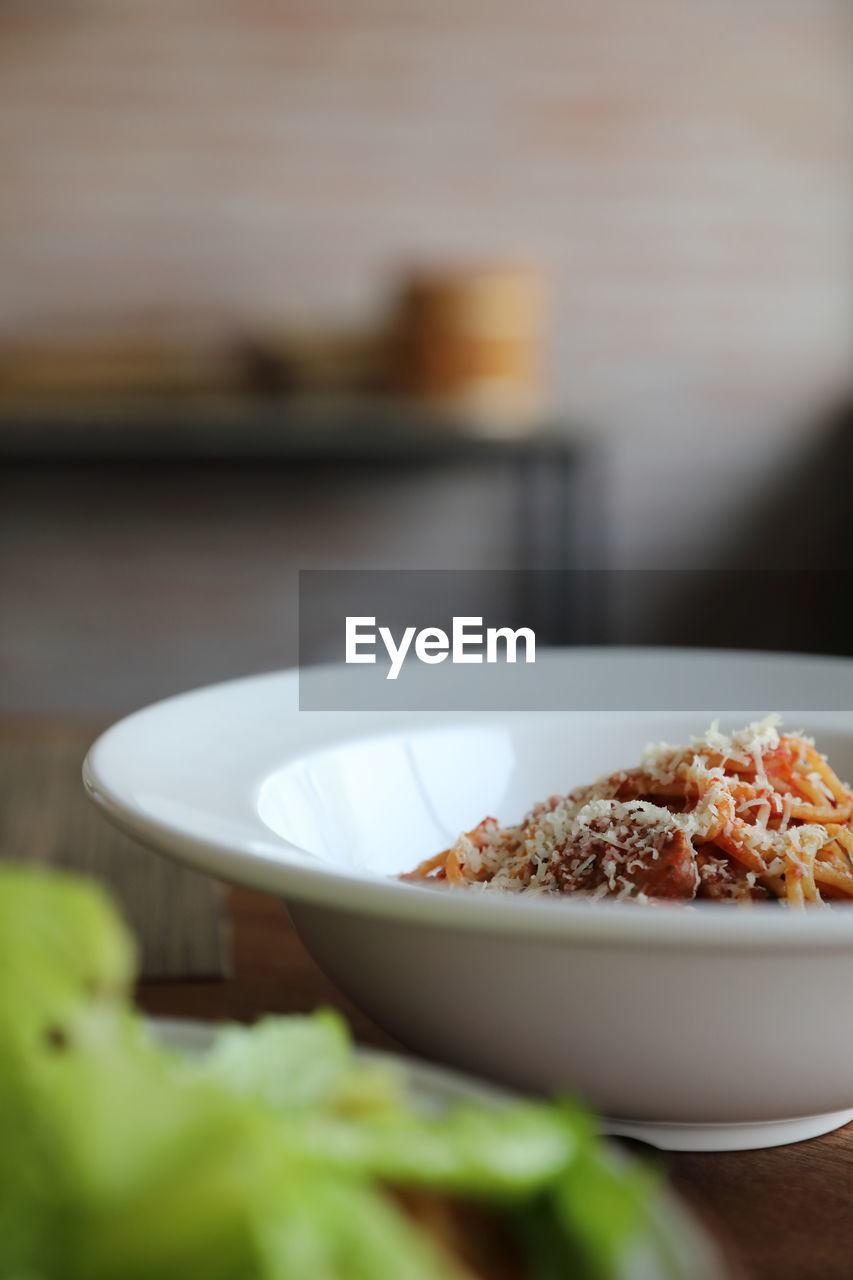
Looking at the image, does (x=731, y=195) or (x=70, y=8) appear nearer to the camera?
(x=70, y=8)

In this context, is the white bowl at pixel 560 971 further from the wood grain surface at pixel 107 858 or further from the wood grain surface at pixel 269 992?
the wood grain surface at pixel 107 858

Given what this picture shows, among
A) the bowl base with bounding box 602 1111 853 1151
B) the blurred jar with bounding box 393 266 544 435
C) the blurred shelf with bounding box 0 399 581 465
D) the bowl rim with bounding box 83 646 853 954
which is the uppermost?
the blurred jar with bounding box 393 266 544 435

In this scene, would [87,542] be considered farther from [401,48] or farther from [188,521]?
[401,48]

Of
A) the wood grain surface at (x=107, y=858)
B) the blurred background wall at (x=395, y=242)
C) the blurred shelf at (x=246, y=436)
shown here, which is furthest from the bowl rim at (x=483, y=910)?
the blurred background wall at (x=395, y=242)

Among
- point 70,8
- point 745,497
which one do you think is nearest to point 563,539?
point 745,497

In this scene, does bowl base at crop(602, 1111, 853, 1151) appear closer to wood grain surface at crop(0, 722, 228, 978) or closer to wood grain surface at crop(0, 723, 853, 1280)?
wood grain surface at crop(0, 723, 853, 1280)

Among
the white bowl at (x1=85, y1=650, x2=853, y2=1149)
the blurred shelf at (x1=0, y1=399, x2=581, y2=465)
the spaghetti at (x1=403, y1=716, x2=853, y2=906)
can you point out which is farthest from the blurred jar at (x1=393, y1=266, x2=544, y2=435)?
the white bowl at (x1=85, y1=650, x2=853, y2=1149)
